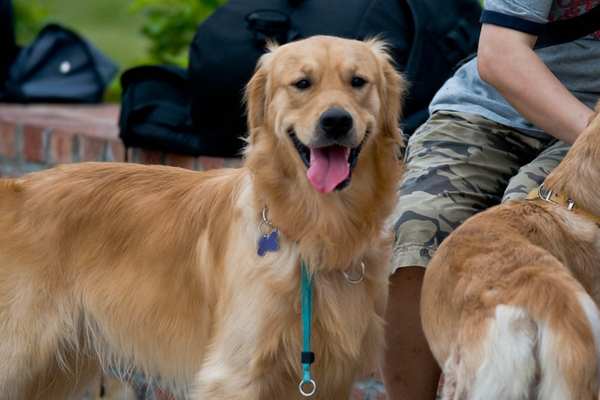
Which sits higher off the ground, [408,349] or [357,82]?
[357,82]

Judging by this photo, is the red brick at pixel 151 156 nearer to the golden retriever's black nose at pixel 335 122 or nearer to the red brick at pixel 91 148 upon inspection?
the red brick at pixel 91 148

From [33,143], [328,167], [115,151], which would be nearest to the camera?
[328,167]

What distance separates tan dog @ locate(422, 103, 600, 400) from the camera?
2.57m

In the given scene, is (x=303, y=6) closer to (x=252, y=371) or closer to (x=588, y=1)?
(x=588, y=1)

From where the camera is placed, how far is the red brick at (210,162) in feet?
16.7

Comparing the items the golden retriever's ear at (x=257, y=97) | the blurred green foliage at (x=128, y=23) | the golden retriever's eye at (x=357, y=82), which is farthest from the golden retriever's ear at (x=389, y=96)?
the blurred green foliage at (x=128, y=23)

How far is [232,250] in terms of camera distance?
3.41m

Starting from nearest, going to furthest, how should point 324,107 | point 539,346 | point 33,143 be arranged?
1. point 539,346
2. point 324,107
3. point 33,143

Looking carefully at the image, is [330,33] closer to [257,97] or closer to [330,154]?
[257,97]

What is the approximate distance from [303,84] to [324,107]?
0.50ft

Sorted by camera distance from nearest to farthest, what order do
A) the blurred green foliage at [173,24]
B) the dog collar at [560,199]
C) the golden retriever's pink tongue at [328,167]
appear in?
1. the dog collar at [560,199]
2. the golden retriever's pink tongue at [328,167]
3. the blurred green foliage at [173,24]

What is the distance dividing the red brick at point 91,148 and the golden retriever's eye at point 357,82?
2.75 m

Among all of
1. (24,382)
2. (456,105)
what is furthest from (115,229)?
(456,105)

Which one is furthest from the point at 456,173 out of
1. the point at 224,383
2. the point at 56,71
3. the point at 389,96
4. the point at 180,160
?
the point at 56,71
